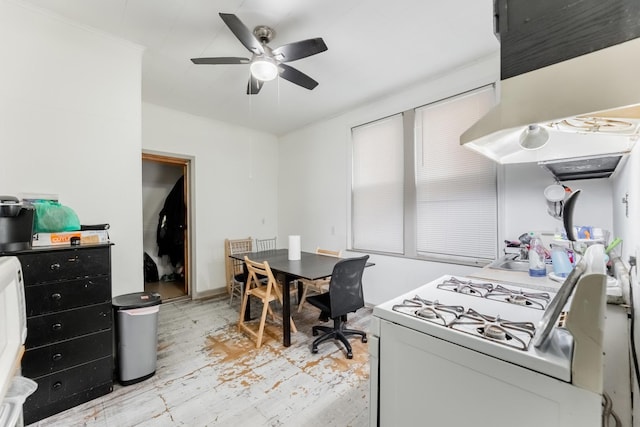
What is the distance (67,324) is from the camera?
1.73 metres

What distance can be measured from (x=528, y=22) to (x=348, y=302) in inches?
87.3

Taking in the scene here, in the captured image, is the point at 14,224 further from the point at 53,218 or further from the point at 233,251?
the point at 233,251

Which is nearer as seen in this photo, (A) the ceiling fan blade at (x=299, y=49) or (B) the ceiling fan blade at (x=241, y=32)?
(B) the ceiling fan blade at (x=241, y=32)

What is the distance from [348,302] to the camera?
2395mm

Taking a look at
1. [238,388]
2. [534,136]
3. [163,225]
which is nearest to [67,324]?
[238,388]

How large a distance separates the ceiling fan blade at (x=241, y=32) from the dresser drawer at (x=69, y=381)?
2515mm

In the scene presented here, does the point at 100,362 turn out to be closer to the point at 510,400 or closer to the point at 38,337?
the point at 38,337

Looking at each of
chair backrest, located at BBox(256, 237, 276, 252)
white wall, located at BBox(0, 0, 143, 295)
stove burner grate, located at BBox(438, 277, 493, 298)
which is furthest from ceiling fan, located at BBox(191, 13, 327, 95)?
chair backrest, located at BBox(256, 237, 276, 252)

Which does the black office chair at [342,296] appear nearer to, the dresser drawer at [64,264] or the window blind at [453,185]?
the window blind at [453,185]

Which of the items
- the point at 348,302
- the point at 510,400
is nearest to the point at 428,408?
the point at 510,400

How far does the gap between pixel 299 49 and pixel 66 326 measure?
2.56m

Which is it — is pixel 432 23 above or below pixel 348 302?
above

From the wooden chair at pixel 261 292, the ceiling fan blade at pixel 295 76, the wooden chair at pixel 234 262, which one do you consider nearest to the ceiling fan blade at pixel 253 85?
the ceiling fan blade at pixel 295 76

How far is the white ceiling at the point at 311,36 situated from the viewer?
192 cm
